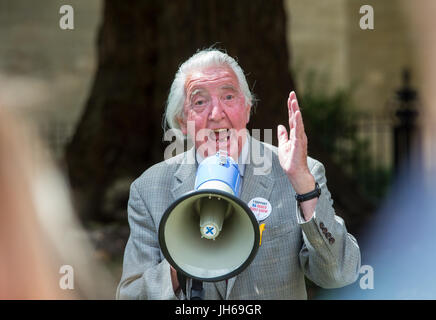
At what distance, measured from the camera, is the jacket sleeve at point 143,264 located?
102 inches

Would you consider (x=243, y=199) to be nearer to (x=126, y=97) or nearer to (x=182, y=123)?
(x=182, y=123)

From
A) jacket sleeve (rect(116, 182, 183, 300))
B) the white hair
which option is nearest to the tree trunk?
the white hair

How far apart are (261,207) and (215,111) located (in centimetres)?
47

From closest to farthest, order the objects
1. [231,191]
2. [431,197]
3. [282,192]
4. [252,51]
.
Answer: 1. [231,191]
2. [282,192]
3. [252,51]
4. [431,197]

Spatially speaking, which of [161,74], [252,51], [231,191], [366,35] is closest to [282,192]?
[231,191]

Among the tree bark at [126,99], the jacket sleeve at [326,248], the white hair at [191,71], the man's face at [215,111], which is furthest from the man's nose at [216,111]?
the tree bark at [126,99]

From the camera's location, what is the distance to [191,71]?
9.29 feet

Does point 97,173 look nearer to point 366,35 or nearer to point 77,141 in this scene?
point 77,141

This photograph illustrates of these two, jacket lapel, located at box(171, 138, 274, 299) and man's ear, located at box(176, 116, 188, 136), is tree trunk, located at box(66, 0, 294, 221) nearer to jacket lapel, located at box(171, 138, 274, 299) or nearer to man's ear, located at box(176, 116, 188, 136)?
man's ear, located at box(176, 116, 188, 136)

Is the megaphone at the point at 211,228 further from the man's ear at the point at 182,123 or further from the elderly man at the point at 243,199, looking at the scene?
the man's ear at the point at 182,123

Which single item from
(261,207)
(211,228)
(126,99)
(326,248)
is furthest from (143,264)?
(126,99)

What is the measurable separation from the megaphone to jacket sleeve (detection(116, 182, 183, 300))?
0.19 metres
